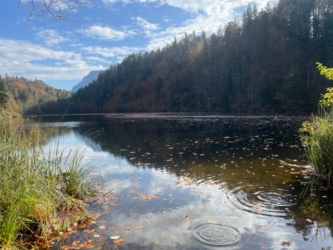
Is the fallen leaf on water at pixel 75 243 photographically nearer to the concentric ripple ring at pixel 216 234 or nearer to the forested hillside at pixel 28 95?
the concentric ripple ring at pixel 216 234

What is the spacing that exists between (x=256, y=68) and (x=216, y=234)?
1929 inches

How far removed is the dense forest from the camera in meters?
37.8

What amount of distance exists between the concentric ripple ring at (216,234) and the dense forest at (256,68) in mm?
19660

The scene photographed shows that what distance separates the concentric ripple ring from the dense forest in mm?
19660

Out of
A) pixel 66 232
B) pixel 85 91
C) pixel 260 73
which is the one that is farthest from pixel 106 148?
pixel 85 91

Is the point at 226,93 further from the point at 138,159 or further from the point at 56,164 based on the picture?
the point at 56,164

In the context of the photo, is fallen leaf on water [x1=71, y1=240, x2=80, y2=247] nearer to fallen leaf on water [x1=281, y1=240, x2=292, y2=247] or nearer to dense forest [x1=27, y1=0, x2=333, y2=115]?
fallen leaf on water [x1=281, y1=240, x2=292, y2=247]

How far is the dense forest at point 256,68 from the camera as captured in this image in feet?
124

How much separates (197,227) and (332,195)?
11.2 feet

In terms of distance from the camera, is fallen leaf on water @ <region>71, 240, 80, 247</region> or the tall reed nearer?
fallen leaf on water @ <region>71, 240, 80, 247</region>

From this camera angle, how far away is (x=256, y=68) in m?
49.3

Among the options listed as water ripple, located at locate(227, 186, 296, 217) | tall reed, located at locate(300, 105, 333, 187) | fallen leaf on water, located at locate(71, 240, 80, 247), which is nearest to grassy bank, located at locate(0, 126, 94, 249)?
fallen leaf on water, located at locate(71, 240, 80, 247)

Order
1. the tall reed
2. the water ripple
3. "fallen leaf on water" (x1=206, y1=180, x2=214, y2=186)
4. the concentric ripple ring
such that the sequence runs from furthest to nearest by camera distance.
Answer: "fallen leaf on water" (x1=206, y1=180, x2=214, y2=186) < the tall reed < the water ripple < the concentric ripple ring

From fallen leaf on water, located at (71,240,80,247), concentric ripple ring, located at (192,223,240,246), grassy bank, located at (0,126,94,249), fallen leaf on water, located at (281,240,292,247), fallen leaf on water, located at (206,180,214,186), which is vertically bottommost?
fallen leaf on water, located at (71,240,80,247)
